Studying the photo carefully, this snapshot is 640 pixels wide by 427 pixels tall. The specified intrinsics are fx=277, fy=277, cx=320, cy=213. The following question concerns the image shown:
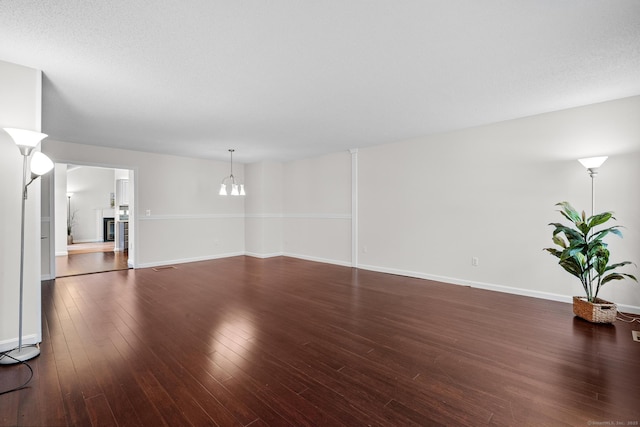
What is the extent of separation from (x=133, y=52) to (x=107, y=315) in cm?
281

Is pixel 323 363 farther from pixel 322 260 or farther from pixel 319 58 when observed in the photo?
pixel 322 260

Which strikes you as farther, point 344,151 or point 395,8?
point 344,151

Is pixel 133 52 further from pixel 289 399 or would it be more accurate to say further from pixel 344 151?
pixel 344 151

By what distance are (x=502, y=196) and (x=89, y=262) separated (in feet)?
28.2

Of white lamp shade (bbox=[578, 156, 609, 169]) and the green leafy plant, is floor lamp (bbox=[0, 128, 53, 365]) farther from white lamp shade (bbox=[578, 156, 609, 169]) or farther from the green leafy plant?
white lamp shade (bbox=[578, 156, 609, 169])

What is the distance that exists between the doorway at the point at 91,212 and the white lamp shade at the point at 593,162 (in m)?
9.52

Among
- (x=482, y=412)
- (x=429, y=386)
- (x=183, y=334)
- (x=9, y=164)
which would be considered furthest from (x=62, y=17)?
(x=482, y=412)

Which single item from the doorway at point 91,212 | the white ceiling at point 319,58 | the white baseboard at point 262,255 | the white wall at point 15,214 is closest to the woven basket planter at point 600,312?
the white ceiling at point 319,58

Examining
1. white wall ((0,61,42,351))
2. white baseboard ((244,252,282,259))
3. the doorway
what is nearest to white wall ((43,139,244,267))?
white baseboard ((244,252,282,259))

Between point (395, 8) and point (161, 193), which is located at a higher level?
point (395, 8)

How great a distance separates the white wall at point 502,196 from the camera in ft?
10.9

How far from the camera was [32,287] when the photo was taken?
2.45m

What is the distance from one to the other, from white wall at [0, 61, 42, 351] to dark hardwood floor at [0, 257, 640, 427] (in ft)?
1.05

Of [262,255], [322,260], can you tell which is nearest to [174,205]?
[262,255]
